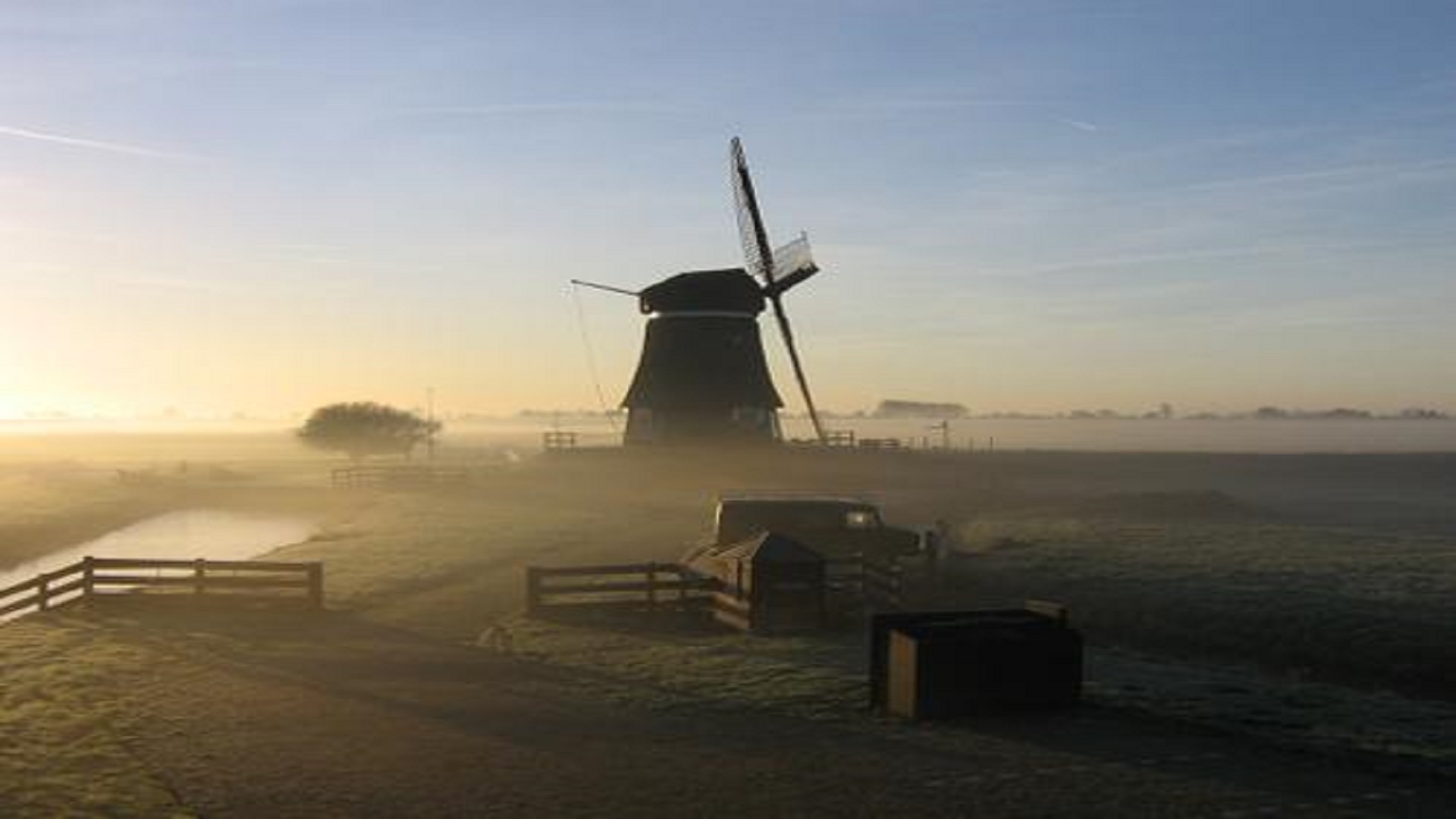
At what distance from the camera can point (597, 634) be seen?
22.9 m

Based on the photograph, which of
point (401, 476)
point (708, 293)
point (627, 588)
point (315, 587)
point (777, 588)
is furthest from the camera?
point (401, 476)

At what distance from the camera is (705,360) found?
57219 mm

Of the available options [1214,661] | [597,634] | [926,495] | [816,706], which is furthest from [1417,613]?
[926,495]

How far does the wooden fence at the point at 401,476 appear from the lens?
6706 centimetres

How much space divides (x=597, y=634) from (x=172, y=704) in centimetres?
805

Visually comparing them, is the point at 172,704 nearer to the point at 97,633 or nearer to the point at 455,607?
the point at 97,633

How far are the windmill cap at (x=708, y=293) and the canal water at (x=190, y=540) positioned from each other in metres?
19.9

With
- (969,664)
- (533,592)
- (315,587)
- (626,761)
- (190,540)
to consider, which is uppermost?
(969,664)

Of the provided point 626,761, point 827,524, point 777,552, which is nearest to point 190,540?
point 827,524

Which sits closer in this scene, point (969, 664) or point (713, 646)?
point (969, 664)

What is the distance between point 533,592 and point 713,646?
497 centimetres

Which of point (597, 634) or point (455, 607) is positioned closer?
point (597, 634)

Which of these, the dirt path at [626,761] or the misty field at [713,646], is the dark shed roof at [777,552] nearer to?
the misty field at [713,646]

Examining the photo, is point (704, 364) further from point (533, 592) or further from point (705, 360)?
point (533, 592)
